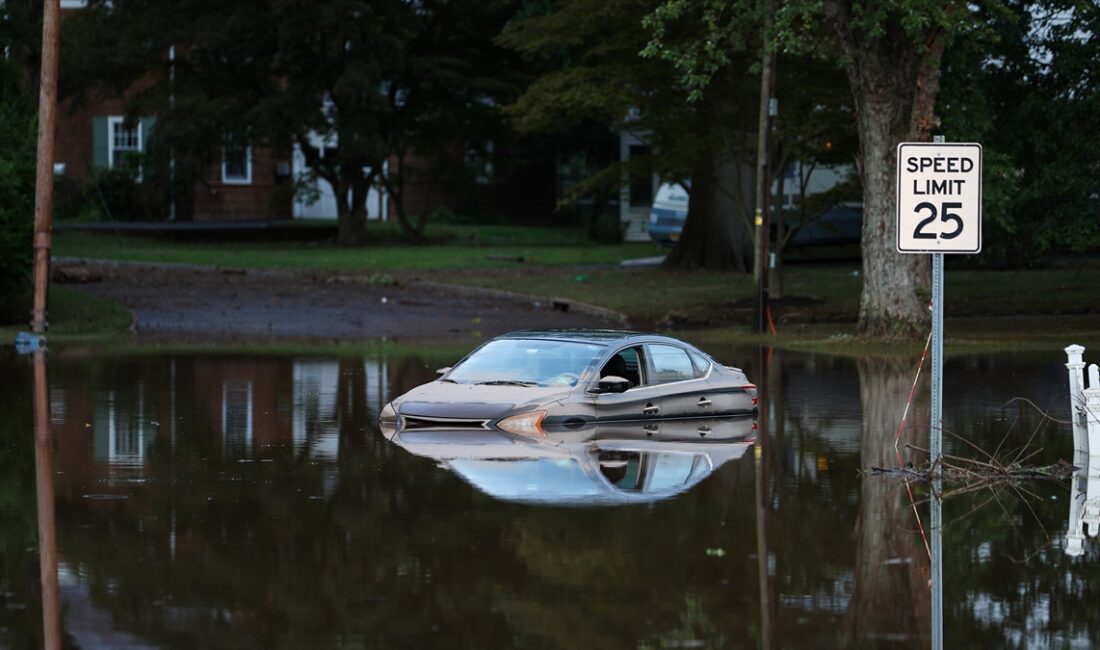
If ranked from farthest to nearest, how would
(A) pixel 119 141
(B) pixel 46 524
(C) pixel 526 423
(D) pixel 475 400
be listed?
(A) pixel 119 141 < (D) pixel 475 400 < (C) pixel 526 423 < (B) pixel 46 524

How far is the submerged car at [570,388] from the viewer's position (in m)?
17.3

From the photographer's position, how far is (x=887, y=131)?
28891 mm

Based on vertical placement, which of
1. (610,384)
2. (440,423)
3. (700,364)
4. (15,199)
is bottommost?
(440,423)

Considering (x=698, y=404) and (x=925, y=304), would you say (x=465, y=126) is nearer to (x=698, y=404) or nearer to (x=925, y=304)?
(x=925, y=304)

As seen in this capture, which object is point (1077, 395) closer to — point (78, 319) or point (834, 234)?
point (78, 319)

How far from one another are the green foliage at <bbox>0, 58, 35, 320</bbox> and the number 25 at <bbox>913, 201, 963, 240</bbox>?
814 inches

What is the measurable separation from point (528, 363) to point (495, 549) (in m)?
7.24

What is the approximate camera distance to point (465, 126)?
57500 mm

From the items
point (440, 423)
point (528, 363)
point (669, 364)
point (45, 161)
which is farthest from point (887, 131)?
point (45, 161)

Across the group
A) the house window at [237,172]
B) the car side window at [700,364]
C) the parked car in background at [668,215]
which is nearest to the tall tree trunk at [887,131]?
the car side window at [700,364]

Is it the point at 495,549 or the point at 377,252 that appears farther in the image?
the point at 377,252

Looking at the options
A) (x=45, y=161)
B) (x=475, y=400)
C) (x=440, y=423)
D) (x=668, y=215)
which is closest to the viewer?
(x=475, y=400)

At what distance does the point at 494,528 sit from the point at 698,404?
7.32 metres

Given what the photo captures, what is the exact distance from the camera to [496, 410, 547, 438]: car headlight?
17.2 metres
